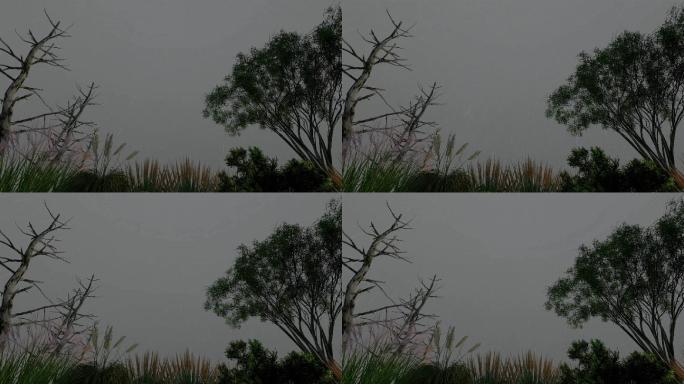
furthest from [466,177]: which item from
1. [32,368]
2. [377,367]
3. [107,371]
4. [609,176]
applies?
[32,368]

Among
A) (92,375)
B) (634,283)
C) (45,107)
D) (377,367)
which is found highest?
(45,107)

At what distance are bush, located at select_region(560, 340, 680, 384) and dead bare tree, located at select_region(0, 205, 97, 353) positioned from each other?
2.41m

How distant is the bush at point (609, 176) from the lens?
133 inches

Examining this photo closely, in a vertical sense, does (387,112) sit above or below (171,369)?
above

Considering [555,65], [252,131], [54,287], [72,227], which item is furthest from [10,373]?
[555,65]

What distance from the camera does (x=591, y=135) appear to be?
3398 millimetres

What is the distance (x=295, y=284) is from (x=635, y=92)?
1941mm

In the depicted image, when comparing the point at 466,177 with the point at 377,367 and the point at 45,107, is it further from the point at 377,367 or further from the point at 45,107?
the point at 45,107

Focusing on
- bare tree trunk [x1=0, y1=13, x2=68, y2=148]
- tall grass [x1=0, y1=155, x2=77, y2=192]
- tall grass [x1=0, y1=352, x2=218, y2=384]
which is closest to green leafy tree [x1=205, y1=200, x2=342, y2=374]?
tall grass [x1=0, y1=352, x2=218, y2=384]

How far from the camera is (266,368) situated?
134 inches

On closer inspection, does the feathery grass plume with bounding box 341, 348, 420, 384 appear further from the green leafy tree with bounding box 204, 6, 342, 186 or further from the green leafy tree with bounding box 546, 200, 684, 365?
the green leafy tree with bounding box 204, 6, 342, 186

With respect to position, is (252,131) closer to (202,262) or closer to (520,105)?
(202,262)

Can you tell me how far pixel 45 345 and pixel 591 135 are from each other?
2864 millimetres

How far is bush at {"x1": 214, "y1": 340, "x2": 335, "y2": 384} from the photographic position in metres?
3.39
